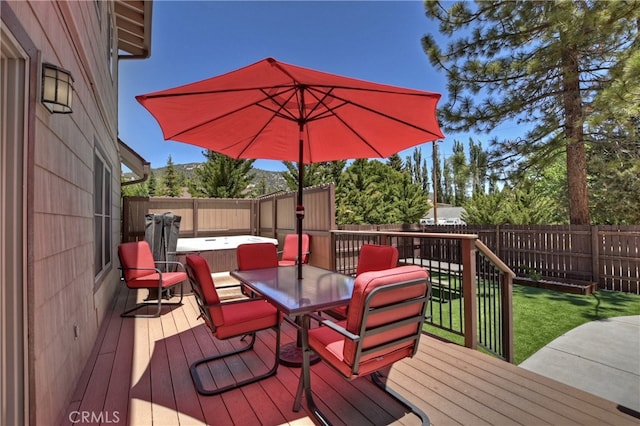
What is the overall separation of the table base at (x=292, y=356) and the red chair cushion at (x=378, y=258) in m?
1.00

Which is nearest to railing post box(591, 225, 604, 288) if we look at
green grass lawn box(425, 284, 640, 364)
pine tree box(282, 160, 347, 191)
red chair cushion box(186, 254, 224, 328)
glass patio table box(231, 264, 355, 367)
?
green grass lawn box(425, 284, 640, 364)

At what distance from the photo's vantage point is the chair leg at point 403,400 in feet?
6.22

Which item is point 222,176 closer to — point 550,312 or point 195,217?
point 195,217

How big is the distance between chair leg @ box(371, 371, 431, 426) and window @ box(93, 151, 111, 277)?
10.6ft

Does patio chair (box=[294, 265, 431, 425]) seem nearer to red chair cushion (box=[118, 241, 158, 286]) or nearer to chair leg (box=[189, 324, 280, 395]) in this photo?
chair leg (box=[189, 324, 280, 395])

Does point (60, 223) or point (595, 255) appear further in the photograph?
point (595, 255)

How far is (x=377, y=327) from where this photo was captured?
1704 mm

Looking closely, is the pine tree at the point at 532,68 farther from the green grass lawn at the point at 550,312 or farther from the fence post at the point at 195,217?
the fence post at the point at 195,217

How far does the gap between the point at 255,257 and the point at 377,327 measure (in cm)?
215

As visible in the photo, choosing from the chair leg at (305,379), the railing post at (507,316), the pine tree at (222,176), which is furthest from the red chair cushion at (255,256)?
the pine tree at (222,176)

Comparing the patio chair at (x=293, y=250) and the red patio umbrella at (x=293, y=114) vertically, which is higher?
the red patio umbrella at (x=293, y=114)

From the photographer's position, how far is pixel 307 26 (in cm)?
784

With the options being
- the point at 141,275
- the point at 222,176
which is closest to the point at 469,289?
the point at 141,275

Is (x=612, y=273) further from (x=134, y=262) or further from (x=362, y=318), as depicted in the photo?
(x=134, y=262)
